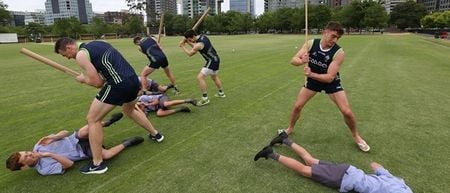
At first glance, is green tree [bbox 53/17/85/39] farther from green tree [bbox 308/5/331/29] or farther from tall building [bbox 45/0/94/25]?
tall building [bbox 45/0/94/25]

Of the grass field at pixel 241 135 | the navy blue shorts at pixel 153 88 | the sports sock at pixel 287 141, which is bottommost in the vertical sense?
the grass field at pixel 241 135

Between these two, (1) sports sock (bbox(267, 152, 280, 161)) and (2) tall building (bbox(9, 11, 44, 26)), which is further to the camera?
(2) tall building (bbox(9, 11, 44, 26))

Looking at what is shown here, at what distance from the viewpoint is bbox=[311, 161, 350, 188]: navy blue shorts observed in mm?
4047

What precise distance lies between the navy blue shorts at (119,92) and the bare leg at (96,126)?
3.4 inches

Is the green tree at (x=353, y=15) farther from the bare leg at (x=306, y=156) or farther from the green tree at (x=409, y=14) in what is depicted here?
the bare leg at (x=306, y=156)

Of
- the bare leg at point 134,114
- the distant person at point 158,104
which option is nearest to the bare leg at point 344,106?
the bare leg at point 134,114

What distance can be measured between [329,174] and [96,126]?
11.0 ft

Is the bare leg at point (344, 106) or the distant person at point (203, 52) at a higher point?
the distant person at point (203, 52)

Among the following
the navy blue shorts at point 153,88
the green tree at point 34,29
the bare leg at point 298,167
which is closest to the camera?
the bare leg at point 298,167

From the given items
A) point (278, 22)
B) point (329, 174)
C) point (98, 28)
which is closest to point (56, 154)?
point (329, 174)

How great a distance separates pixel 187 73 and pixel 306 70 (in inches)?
372

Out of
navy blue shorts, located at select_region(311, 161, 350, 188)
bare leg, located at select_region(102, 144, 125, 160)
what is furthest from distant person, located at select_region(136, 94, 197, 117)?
navy blue shorts, located at select_region(311, 161, 350, 188)

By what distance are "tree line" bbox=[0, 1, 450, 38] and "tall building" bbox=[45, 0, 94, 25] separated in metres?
68.2

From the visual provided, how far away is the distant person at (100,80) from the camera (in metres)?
4.50
